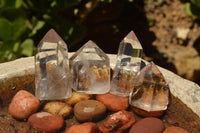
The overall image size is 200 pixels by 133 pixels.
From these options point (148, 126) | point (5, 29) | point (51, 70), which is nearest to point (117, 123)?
point (148, 126)

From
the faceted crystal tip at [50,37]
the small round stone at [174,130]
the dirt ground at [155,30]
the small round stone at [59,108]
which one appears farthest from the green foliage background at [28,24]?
the small round stone at [174,130]

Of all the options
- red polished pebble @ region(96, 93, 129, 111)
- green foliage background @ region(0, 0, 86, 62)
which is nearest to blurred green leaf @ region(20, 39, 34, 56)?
green foliage background @ region(0, 0, 86, 62)

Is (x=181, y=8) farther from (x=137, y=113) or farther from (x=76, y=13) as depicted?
(x=137, y=113)

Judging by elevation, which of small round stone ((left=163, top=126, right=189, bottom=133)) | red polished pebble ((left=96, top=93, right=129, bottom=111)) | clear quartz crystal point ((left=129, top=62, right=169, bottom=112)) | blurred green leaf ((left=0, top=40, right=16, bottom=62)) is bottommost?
small round stone ((left=163, top=126, right=189, bottom=133))

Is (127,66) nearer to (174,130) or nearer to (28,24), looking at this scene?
(174,130)

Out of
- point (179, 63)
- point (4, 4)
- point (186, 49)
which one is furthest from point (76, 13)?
point (186, 49)

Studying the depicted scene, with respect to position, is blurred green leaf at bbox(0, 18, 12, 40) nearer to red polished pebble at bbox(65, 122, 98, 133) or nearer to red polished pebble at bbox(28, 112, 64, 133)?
red polished pebble at bbox(28, 112, 64, 133)
